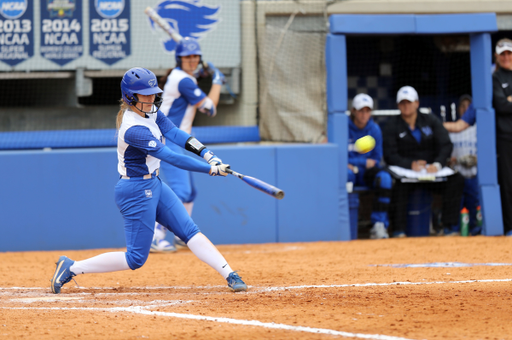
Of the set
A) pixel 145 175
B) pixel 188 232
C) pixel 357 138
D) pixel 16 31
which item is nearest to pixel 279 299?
pixel 188 232

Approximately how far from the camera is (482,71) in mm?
8773

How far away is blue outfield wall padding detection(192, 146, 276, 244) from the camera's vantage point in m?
8.41

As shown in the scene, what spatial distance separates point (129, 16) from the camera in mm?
9664

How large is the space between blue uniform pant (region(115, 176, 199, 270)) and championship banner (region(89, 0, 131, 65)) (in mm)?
5070

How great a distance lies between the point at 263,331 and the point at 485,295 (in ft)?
5.93

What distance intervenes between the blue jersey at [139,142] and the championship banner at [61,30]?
505 centimetres

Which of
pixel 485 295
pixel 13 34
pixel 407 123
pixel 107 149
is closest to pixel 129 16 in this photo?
pixel 13 34

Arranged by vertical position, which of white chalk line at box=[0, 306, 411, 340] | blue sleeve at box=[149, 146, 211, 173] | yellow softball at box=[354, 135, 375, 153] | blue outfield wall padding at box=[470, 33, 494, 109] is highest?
blue outfield wall padding at box=[470, 33, 494, 109]

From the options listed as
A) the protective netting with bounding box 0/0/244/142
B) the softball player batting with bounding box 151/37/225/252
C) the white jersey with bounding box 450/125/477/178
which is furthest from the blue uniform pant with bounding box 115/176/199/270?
the white jersey with bounding box 450/125/477/178

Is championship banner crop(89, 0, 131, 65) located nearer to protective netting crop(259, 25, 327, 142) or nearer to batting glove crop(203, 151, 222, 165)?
protective netting crop(259, 25, 327, 142)

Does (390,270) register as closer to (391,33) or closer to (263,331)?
(263,331)

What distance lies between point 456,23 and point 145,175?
5.37 meters

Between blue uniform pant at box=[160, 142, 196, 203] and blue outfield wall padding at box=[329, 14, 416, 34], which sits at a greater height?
blue outfield wall padding at box=[329, 14, 416, 34]

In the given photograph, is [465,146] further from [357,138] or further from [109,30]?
[109,30]
